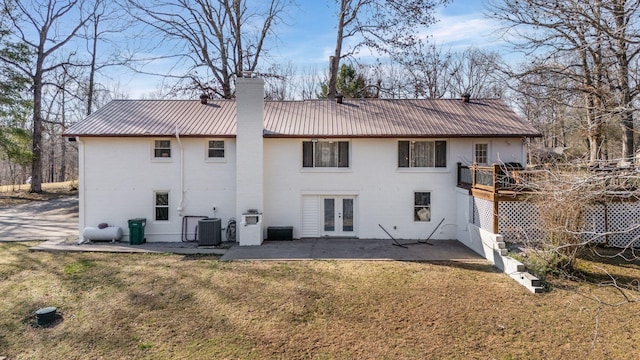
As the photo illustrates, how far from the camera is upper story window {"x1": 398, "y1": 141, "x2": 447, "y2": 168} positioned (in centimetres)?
1326

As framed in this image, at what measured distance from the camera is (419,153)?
1327cm

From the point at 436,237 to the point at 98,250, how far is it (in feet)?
39.1

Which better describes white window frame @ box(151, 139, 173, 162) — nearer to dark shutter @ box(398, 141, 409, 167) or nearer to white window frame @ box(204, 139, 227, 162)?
white window frame @ box(204, 139, 227, 162)

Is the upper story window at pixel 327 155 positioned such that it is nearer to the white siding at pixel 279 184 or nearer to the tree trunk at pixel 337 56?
the white siding at pixel 279 184

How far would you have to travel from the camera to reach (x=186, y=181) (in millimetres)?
13016

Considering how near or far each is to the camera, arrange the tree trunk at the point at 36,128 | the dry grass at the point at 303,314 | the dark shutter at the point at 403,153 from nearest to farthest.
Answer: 1. the dry grass at the point at 303,314
2. the dark shutter at the point at 403,153
3. the tree trunk at the point at 36,128

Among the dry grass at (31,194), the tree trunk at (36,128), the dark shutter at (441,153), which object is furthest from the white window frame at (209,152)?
the tree trunk at (36,128)

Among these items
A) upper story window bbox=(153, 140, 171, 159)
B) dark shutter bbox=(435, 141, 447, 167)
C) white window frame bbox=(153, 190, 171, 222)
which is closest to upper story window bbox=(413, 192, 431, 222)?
dark shutter bbox=(435, 141, 447, 167)

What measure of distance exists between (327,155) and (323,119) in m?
1.70

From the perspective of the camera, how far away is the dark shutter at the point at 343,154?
1343 cm

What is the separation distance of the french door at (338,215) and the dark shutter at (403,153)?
92.1 inches

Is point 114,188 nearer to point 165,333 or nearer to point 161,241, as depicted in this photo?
point 161,241

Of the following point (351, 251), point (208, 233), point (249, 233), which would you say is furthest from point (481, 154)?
point (208, 233)

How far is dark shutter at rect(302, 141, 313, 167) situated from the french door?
1438 mm
